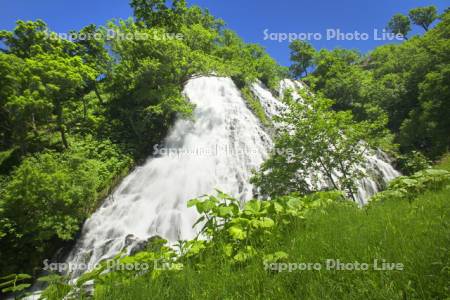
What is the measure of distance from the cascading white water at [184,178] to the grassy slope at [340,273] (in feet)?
22.0

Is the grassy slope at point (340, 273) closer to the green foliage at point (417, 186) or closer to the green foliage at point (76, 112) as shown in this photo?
the green foliage at point (417, 186)

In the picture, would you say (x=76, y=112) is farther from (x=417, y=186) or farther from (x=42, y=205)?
(x=417, y=186)

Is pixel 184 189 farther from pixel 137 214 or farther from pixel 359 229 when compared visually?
pixel 359 229

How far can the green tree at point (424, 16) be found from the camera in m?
55.8

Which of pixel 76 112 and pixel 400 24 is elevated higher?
pixel 400 24

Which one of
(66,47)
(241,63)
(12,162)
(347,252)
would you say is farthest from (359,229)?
(66,47)

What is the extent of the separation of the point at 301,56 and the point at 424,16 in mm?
31395

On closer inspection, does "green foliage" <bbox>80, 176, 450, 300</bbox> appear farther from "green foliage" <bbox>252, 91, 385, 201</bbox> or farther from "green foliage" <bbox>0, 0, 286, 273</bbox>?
"green foliage" <bbox>0, 0, 286, 273</bbox>

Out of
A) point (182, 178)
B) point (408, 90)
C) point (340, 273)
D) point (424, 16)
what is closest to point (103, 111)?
point (182, 178)

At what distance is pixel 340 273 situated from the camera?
99.2 inches

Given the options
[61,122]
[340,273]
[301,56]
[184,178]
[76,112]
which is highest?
[301,56]

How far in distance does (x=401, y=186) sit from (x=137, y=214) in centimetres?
1055

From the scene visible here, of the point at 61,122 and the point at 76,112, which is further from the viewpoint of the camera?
the point at 76,112

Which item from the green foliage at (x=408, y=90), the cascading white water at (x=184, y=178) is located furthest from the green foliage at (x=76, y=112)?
the green foliage at (x=408, y=90)
